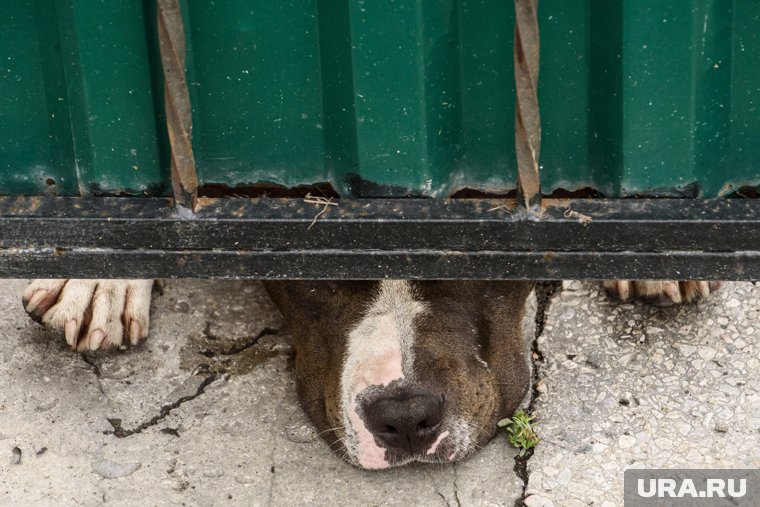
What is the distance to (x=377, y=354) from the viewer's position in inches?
113

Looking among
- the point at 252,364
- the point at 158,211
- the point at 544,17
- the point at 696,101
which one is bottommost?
the point at 252,364

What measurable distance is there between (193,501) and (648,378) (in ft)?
4.38

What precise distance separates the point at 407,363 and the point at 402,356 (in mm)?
26

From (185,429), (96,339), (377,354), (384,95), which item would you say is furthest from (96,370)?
(384,95)

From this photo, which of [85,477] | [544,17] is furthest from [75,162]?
[544,17]

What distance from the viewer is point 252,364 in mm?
3346

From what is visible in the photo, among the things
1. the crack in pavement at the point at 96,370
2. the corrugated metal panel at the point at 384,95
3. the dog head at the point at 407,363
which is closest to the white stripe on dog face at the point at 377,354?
the dog head at the point at 407,363

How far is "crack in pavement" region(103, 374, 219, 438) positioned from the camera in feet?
10.1

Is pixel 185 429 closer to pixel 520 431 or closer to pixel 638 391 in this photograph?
pixel 520 431

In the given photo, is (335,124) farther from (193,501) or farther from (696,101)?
(193,501)

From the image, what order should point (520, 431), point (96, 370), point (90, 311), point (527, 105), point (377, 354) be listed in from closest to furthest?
point (527, 105)
point (377, 354)
point (520, 431)
point (96, 370)
point (90, 311)

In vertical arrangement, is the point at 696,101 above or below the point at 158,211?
above

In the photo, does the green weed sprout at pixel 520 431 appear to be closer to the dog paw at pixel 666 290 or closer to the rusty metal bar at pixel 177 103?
the dog paw at pixel 666 290

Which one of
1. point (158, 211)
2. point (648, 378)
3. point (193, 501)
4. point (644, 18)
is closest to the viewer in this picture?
point (644, 18)
